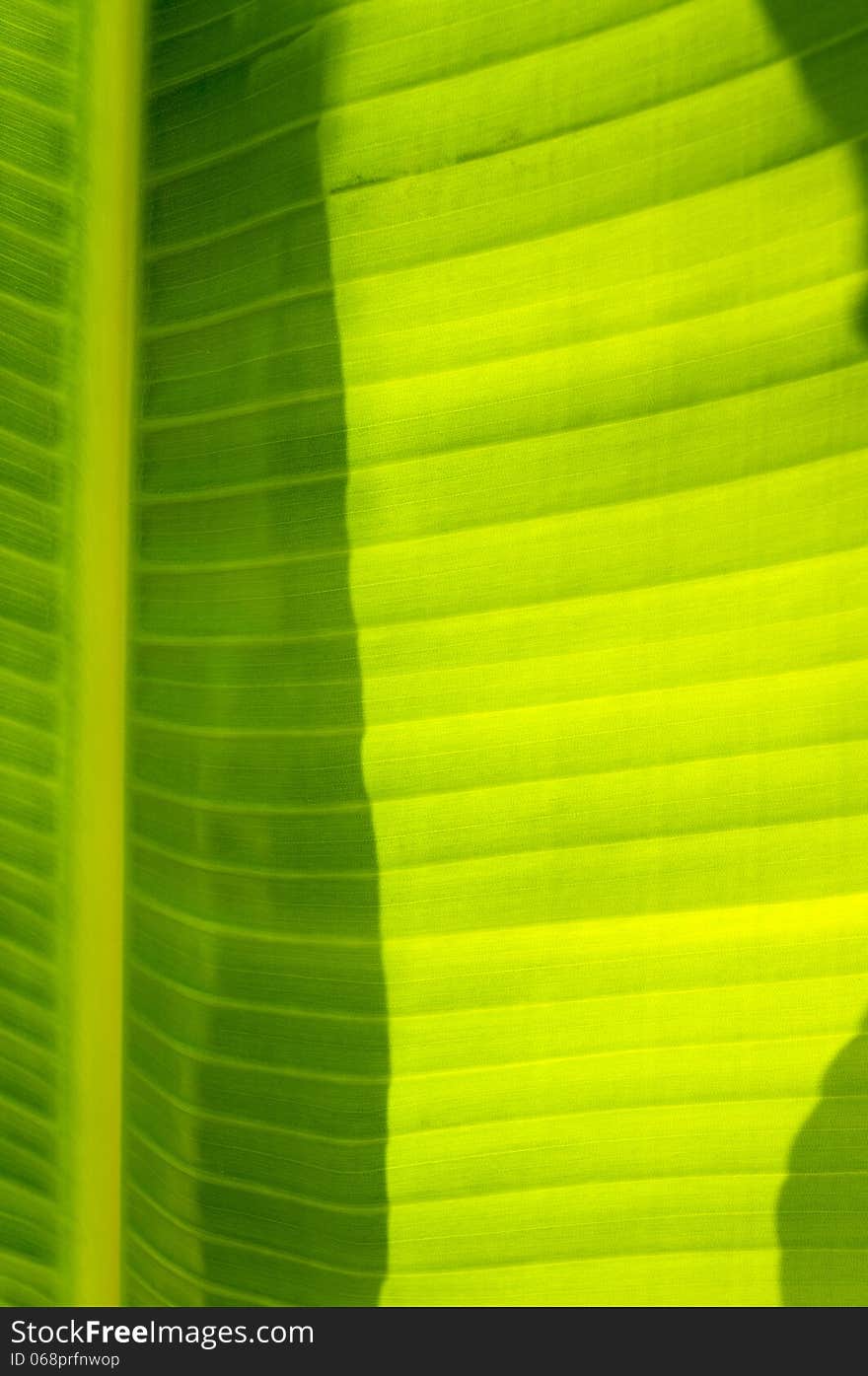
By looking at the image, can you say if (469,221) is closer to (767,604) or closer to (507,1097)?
(767,604)

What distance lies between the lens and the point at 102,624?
51cm

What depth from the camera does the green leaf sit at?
16.8 inches

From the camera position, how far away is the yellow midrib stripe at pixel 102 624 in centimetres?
48

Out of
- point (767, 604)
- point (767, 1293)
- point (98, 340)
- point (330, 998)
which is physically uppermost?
point (98, 340)

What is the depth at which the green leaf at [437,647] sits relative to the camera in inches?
16.8

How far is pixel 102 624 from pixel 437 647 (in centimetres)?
15

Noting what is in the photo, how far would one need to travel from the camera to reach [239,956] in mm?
509

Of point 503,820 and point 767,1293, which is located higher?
point 503,820

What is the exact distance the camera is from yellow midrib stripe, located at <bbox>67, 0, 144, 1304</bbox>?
0.48m

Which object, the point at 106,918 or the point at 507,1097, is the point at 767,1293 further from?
the point at 106,918

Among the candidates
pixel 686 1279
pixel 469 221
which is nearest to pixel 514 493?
pixel 469 221

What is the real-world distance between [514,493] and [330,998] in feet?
0.74

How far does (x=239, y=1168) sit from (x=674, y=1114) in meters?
0.19

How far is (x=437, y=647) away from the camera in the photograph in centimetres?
47
